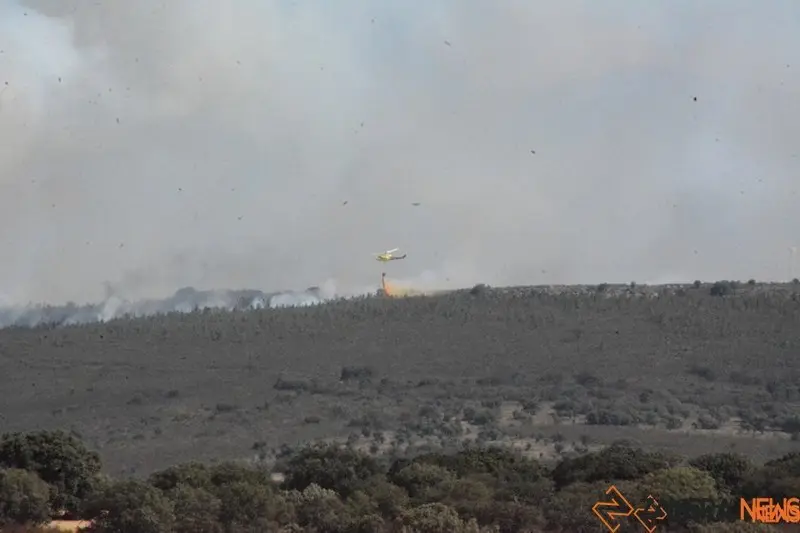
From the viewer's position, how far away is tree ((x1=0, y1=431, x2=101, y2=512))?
47.8 meters

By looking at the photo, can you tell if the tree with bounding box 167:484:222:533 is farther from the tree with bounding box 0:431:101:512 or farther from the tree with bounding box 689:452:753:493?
the tree with bounding box 689:452:753:493

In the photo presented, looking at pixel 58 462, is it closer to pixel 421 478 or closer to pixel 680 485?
pixel 421 478

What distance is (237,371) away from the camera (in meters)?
107

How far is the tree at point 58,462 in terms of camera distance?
47781 mm

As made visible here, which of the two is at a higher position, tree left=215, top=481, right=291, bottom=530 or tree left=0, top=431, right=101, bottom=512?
tree left=0, top=431, right=101, bottom=512

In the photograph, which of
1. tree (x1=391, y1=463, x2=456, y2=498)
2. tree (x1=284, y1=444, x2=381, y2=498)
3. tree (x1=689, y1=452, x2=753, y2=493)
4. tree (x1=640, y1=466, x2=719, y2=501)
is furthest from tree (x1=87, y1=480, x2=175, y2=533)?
tree (x1=689, y1=452, x2=753, y2=493)

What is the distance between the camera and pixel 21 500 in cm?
4200

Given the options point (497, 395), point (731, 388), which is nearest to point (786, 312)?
point (731, 388)

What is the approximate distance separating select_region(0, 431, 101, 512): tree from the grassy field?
17.8 meters

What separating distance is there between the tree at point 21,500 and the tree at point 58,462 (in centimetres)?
342

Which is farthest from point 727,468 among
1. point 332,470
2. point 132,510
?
point 132,510

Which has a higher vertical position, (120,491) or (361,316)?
(361,316)

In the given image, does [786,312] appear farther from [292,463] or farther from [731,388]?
[292,463]

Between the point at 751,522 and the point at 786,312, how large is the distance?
7559cm
